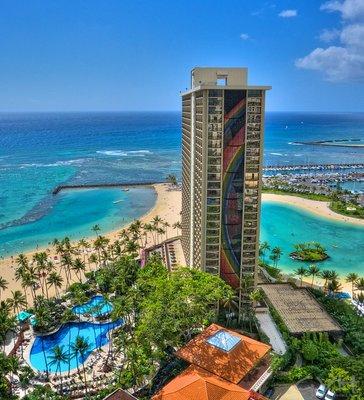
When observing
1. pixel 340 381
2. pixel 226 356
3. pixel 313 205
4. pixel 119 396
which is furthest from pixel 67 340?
pixel 313 205

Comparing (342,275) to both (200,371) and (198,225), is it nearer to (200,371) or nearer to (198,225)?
(198,225)

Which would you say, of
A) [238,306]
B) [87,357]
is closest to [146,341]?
[87,357]

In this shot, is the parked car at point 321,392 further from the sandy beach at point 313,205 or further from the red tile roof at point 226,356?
the sandy beach at point 313,205

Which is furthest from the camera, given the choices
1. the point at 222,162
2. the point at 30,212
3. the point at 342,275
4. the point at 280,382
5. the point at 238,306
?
the point at 30,212

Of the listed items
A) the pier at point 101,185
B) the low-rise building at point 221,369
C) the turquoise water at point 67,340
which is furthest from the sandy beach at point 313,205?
the turquoise water at point 67,340

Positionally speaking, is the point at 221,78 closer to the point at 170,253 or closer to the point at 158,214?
the point at 170,253

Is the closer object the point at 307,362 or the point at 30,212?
the point at 307,362

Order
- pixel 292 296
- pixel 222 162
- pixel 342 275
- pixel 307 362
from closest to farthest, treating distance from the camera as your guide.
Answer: pixel 307 362 < pixel 222 162 < pixel 292 296 < pixel 342 275
